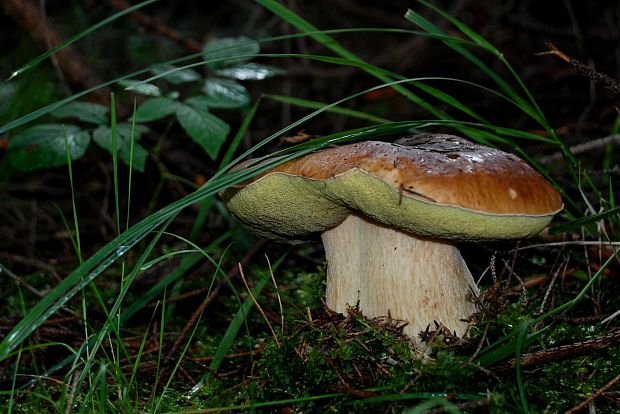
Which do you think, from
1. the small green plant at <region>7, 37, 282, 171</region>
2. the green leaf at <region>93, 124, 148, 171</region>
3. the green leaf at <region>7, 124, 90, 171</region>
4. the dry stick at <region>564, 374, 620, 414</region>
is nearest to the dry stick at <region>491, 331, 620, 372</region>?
the dry stick at <region>564, 374, 620, 414</region>

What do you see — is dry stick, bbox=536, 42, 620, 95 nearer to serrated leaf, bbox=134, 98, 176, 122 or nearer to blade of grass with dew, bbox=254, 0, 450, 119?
blade of grass with dew, bbox=254, 0, 450, 119

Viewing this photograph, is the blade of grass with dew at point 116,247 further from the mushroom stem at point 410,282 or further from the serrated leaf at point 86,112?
the serrated leaf at point 86,112

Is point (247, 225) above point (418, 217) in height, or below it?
below

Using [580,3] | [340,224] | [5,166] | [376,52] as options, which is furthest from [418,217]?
[376,52]

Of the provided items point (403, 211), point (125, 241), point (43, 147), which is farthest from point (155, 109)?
point (403, 211)

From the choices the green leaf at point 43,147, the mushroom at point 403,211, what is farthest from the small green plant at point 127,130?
the mushroom at point 403,211

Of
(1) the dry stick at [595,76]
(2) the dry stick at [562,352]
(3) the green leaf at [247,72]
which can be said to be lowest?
(2) the dry stick at [562,352]

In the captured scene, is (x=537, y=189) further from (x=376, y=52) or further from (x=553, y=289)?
(x=376, y=52)
